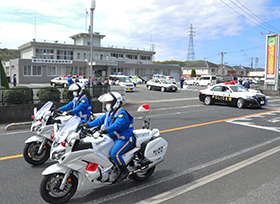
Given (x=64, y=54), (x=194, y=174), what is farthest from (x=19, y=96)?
(x=64, y=54)

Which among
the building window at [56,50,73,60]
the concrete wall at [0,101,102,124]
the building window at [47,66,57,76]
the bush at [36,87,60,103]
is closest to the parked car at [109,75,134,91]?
the bush at [36,87,60,103]

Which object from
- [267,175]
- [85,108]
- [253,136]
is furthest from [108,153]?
[253,136]

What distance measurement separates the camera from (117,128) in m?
4.30

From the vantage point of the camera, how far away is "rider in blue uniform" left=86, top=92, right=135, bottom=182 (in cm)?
427

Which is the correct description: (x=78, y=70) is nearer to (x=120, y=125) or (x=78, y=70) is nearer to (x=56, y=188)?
(x=120, y=125)

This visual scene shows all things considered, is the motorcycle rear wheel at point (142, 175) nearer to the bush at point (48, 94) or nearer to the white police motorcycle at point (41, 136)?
the white police motorcycle at point (41, 136)

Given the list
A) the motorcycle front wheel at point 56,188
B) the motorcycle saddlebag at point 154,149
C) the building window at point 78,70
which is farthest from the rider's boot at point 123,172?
the building window at point 78,70

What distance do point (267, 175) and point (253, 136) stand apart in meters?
3.67

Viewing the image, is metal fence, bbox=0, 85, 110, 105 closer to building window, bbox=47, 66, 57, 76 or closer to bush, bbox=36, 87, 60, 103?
bush, bbox=36, 87, 60, 103

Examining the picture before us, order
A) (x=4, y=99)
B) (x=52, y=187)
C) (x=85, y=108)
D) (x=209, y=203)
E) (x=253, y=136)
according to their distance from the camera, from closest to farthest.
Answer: (x=52, y=187) → (x=209, y=203) → (x=85, y=108) → (x=253, y=136) → (x=4, y=99)

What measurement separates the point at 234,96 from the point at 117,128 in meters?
14.1

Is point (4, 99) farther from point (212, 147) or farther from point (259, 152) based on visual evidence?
point (259, 152)

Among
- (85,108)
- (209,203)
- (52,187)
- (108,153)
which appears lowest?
(209,203)

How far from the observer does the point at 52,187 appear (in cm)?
382
